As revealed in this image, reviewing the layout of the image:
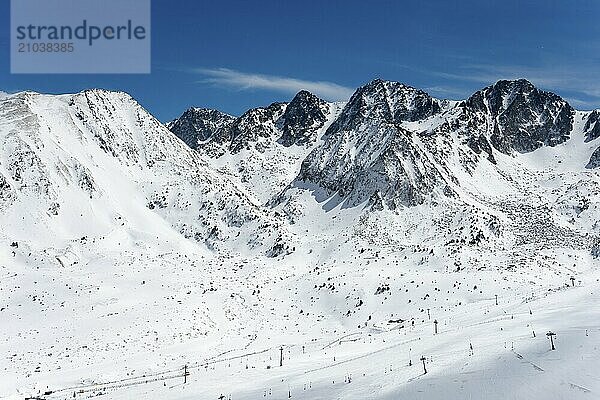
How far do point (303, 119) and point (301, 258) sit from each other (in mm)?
78685

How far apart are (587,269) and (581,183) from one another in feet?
124

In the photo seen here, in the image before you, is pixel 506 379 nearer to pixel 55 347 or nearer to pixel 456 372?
pixel 456 372

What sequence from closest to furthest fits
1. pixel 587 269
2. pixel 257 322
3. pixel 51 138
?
pixel 257 322 → pixel 587 269 → pixel 51 138

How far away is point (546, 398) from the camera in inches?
534

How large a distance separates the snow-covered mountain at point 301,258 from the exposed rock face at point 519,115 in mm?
621

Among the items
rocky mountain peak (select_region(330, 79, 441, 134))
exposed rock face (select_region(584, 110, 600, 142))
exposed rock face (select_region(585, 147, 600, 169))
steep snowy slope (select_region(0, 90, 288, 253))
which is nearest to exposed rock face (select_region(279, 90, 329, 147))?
rocky mountain peak (select_region(330, 79, 441, 134))

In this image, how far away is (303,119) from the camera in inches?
5556

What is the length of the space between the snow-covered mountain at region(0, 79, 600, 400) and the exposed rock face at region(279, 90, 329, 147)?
11611 millimetres

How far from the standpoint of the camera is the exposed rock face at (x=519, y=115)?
4715 inches

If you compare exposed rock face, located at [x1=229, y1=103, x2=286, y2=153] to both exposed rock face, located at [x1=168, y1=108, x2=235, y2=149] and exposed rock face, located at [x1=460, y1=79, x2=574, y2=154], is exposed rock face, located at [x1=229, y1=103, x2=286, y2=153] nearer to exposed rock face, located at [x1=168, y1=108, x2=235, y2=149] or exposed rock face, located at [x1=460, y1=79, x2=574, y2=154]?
exposed rock face, located at [x1=168, y1=108, x2=235, y2=149]

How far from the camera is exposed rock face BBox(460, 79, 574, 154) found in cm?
11975

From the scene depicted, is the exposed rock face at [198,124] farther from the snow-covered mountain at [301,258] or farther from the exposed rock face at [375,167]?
the exposed rock face at [375,167]

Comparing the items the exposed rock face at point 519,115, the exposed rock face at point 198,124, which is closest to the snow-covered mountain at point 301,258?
the exposed rock face at point 519,115

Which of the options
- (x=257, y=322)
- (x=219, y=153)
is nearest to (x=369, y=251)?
(x=257, y=322)
